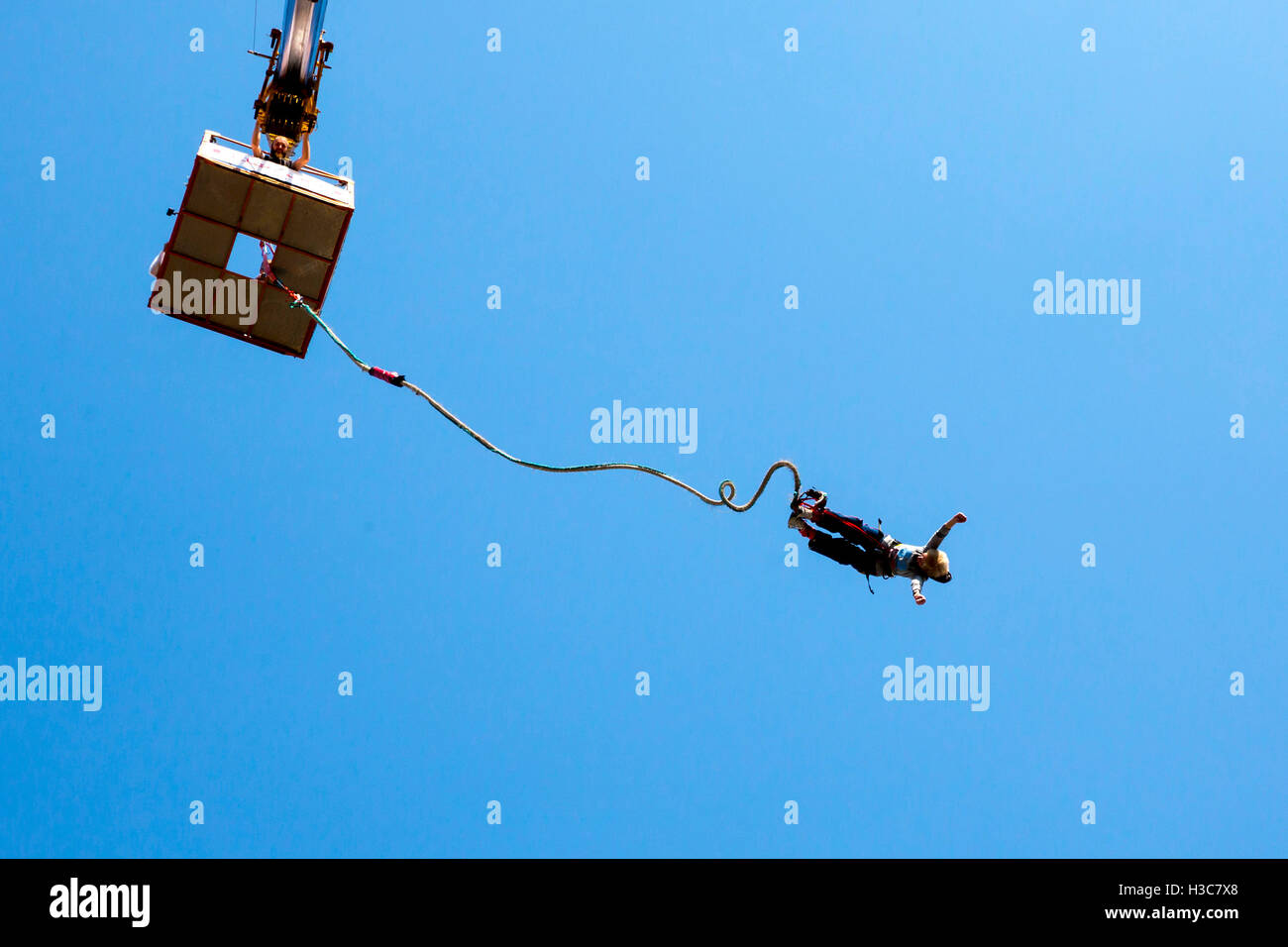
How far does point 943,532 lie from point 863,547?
1151mm

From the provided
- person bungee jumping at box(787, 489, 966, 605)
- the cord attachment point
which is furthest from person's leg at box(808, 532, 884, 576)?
the cord attachment point

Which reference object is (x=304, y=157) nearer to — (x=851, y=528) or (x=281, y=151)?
(x=281, y=151)

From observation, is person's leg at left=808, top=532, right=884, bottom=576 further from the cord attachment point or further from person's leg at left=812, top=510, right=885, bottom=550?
the cord attachment point

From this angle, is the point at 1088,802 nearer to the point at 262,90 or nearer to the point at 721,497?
the point at 721,497

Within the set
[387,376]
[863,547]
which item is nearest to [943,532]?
[863,547]

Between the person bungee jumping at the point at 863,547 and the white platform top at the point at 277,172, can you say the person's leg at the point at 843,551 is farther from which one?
the white platform top at the point at 277,172

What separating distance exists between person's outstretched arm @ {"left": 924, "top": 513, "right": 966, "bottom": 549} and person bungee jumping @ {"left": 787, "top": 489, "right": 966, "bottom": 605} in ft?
0.04

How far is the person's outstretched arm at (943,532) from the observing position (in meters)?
15.8

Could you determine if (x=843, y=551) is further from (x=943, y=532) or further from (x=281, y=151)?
(x=281, y=151)

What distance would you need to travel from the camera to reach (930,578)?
54.4 feet

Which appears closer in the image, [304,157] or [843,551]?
[843,551]

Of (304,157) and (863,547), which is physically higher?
(304,157)

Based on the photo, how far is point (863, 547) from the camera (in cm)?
1689

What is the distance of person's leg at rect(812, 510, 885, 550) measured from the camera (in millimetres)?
16719
